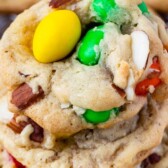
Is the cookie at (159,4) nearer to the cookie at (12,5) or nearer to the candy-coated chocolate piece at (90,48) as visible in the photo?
the cookie at (12,5)

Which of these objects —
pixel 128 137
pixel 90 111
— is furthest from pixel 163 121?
pixel 90 111

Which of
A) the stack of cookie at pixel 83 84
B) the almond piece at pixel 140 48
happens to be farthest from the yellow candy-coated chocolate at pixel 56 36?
the almond piece at pixel 140 48

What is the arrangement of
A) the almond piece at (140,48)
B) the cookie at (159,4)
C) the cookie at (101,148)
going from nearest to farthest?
1. the almond piece at (140,48)
2. the cookie at (101,148)
3. the cookie at (159,4)

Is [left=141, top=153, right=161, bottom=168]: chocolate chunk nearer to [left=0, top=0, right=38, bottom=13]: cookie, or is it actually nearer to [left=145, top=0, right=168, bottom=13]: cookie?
[left=145, top=0, right=168, bottom=13]: cookie

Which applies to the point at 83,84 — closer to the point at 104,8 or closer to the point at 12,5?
the point at 104,8

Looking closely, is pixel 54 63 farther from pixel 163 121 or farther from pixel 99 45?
pixel 163 121

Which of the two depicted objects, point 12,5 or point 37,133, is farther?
point 12,5

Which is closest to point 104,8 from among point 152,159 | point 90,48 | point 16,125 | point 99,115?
point 90,48
